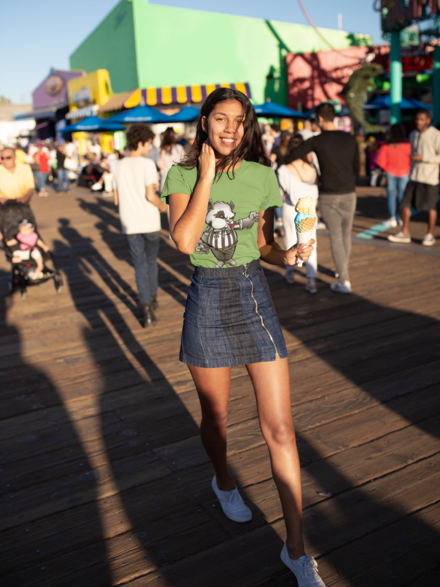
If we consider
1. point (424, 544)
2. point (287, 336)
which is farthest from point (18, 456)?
point (287, 336)

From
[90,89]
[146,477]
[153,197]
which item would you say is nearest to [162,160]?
[153,197]

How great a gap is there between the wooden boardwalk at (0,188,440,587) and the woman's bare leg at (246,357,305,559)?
11.9 inches

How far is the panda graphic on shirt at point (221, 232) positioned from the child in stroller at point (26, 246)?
507cm

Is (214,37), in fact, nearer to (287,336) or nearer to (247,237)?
(287,336)

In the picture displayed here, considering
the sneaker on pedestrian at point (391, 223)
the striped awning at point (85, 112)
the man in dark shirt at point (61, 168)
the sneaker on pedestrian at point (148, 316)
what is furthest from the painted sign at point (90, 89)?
the sneaker on pedestrian at point (148, 316)

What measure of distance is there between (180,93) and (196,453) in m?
18.7

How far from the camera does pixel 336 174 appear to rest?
571 cm

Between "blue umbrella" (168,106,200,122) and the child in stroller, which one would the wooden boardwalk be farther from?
"blue umbrella" (168,106,200,122)

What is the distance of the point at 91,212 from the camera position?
14734 mm

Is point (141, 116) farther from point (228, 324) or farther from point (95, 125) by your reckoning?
point (228, 324)

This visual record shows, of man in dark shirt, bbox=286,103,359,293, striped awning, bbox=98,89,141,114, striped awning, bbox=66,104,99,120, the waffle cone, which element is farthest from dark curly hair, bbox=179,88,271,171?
striped awning, bbox=66,104,99,120

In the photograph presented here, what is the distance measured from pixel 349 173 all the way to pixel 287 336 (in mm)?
2135

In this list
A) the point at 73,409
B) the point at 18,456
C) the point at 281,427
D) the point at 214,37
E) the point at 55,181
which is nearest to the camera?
the point at 281,427

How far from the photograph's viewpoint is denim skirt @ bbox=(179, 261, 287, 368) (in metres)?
2.13
